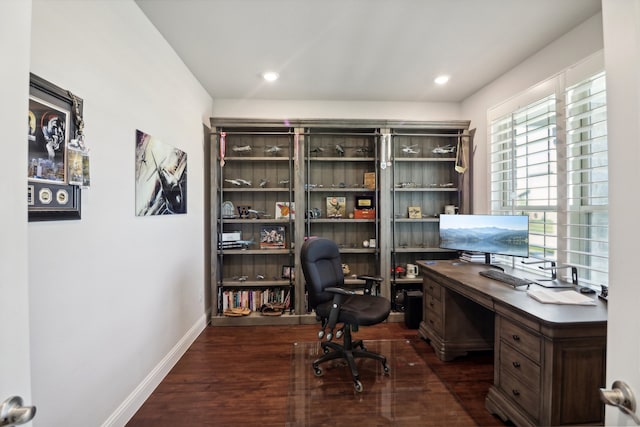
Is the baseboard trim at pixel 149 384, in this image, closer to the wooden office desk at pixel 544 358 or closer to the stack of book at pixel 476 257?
the wooden office desk at pixel 544 358

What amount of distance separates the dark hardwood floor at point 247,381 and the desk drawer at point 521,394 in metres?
0.24

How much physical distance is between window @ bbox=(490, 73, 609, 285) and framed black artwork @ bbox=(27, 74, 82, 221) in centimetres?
309

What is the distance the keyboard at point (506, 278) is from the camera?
79.7 inches

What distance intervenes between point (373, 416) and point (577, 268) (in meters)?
1.84

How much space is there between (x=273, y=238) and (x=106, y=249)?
78.6 inches

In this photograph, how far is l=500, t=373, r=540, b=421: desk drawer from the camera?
60.9 inches

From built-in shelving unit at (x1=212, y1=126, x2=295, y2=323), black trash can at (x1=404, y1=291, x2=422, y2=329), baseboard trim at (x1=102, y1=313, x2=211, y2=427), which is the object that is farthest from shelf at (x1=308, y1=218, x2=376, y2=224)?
baseboard trim at (x1=102, y1=313, x2=211, y2=427)

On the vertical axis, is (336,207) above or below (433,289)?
above

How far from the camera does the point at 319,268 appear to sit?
102 inches

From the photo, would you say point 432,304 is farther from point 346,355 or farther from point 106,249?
point 106,249

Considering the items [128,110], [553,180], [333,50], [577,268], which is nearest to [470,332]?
[577,268]

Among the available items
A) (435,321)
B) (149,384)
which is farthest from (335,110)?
(149,384)

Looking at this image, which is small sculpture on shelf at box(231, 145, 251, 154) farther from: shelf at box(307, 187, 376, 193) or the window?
the window

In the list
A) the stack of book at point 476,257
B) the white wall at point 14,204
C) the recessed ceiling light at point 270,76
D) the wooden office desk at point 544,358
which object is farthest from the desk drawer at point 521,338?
the recessed ceiling light at point 270,76
